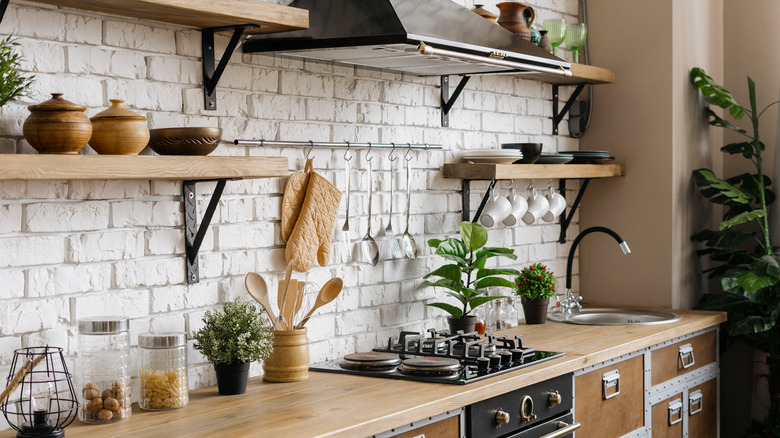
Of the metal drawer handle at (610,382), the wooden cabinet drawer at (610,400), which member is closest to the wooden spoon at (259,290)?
the wooden cabinet drawer at (610,400)

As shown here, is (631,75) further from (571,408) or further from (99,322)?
(99,322)

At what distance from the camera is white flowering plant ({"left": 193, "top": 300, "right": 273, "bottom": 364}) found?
2.25 metres

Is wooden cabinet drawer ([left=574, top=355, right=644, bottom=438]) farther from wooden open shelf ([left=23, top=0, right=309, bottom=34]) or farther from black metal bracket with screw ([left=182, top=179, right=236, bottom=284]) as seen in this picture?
wooden open shelf ([left=23, top=0, right=309, bottom=34])

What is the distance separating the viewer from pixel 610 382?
2.93 metres

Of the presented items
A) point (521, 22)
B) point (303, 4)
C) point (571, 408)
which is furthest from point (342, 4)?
point (571, 408)

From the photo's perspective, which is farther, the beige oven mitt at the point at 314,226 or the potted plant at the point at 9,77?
the beige oven mitt at the point at 314,226

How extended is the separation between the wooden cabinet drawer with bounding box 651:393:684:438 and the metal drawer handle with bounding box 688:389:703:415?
7 centimetres

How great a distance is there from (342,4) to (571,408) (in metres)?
1.37

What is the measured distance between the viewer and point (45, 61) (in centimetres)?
205

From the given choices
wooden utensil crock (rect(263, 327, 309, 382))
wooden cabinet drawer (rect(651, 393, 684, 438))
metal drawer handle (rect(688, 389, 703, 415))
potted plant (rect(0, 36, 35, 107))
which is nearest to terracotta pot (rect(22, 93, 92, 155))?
potted plant (rect(0, 36, 35, 107))

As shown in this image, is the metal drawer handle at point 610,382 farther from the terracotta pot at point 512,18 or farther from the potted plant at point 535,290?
the terracotta pot at point 512,18

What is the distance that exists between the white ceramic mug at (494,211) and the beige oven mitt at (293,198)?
845mm

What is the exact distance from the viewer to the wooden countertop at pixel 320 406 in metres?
1.92

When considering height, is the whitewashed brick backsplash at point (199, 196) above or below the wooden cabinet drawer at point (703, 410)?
above
